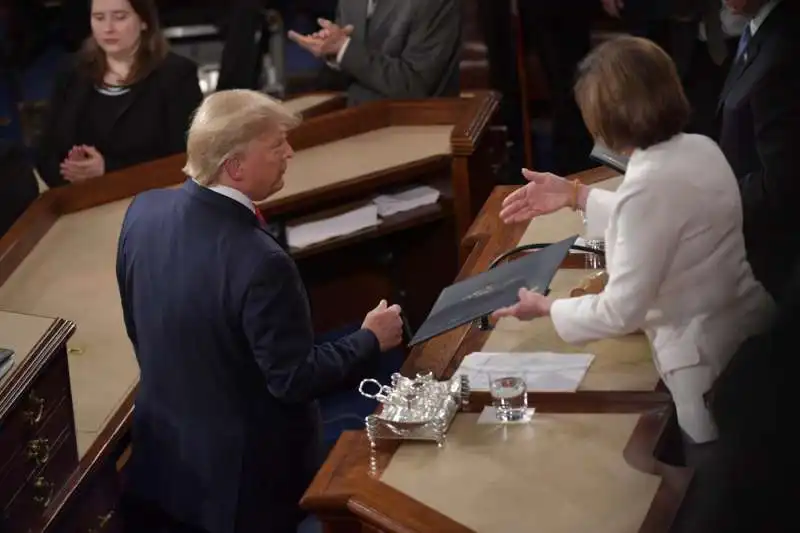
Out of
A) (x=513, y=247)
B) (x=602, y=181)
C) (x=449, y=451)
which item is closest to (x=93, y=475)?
(x=449, y=451)

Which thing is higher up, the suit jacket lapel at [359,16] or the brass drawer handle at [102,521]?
the suit jacket lapel at [359,16]

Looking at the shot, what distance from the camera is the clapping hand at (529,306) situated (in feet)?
6.70

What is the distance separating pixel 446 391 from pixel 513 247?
0.79 metres

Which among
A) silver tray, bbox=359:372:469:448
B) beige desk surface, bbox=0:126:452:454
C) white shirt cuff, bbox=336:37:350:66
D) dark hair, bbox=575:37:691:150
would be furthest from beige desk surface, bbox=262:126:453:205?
dark hair, bbox=575:37:691:150

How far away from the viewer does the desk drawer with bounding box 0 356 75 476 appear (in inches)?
84.4

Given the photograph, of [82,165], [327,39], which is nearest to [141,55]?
[82,165]

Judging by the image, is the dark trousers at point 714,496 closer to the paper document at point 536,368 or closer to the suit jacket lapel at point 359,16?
the paper document at point 536,368

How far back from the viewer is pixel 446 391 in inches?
83.2

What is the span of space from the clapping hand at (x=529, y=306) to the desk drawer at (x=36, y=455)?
2.87ft

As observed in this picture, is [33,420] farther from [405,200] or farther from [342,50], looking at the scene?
[342,50]

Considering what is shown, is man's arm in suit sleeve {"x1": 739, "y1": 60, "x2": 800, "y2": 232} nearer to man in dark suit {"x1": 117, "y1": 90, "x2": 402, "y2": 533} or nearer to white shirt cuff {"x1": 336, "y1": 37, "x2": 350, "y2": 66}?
man in dark suit {"x1": 117, "y1": 90, "x2": 402, "y2": 533}

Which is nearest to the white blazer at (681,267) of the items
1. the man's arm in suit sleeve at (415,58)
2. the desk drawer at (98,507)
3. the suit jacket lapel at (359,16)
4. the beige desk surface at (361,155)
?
the desk drawer at (98,507)

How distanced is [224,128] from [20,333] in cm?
54

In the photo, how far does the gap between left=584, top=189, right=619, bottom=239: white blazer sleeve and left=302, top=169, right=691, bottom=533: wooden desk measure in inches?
12.6
